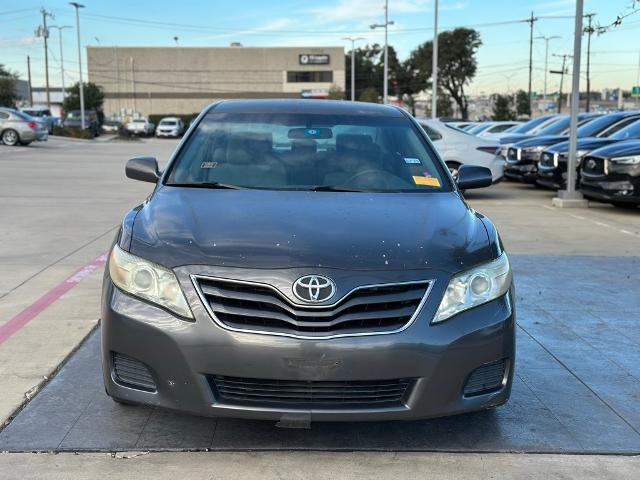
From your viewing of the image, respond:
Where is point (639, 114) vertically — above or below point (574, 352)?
above

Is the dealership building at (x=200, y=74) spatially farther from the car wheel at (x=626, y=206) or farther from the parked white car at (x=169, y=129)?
the car wheel at (x=626, y=206)

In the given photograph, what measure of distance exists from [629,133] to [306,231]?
11896mm

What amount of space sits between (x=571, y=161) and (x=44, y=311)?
33.0ft

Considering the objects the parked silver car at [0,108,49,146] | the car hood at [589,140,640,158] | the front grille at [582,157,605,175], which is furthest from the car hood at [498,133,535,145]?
the parked silver car at [0,108,49,146]

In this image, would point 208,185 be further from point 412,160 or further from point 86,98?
point 86,98

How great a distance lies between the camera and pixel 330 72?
84.8 meters

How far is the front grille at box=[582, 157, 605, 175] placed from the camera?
456 inches

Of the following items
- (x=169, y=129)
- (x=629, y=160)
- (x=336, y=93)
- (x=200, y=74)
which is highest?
(x=200, y=74)

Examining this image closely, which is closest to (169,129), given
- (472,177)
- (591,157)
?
(591,157)

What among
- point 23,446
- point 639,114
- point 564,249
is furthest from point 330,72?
point 23,446

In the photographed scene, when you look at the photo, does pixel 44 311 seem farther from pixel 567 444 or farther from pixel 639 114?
pixel 639 114

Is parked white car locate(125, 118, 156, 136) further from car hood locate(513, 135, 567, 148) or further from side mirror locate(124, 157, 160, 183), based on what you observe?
side mirror locate(124, 157, 160, 183)

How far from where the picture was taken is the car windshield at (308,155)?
13.7 feet

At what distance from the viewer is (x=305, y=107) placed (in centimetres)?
491
